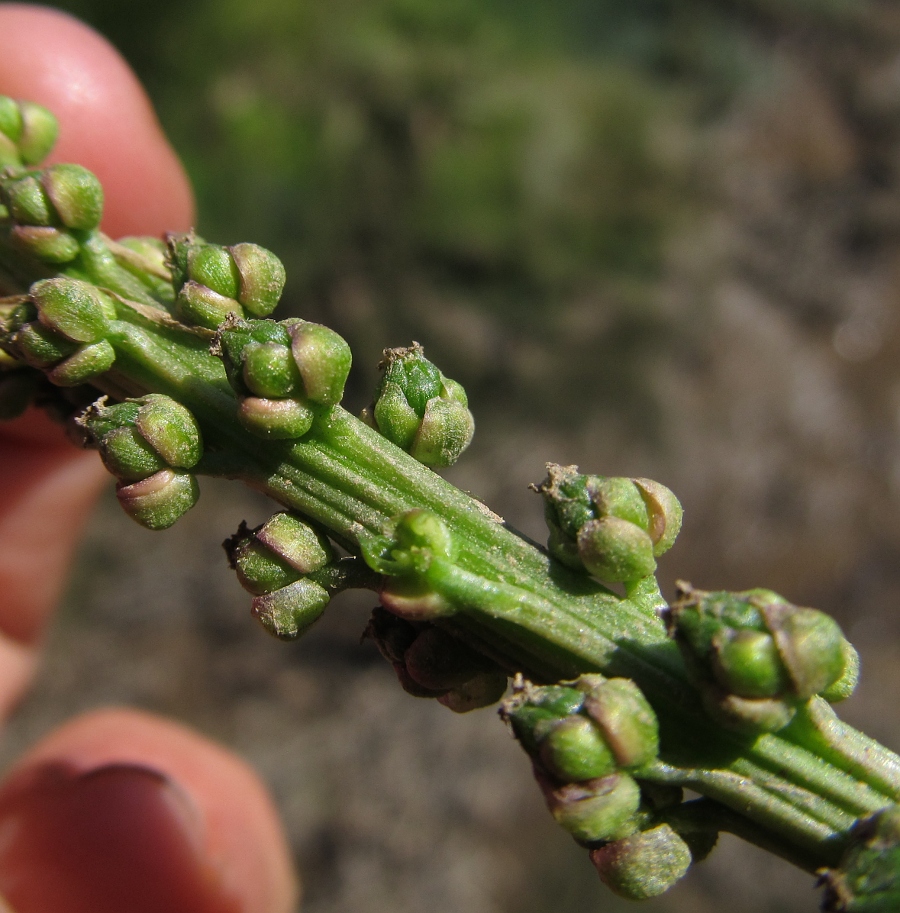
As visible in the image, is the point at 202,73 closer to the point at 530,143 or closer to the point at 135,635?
the point at 530,143

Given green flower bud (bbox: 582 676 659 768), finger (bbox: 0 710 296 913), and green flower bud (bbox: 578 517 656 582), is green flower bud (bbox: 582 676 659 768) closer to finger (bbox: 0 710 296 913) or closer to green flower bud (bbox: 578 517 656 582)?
green flower bud (bbox: 578 517 656 582)

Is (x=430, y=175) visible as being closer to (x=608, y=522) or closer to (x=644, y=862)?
(x=608, y=522)

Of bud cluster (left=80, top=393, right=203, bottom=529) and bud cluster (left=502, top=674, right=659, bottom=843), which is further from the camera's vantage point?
bud cluster (left=80, top=393, right=203, bottom=529)

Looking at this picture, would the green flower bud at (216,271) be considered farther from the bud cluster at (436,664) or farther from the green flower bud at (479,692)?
the green flower bud at (479,692)

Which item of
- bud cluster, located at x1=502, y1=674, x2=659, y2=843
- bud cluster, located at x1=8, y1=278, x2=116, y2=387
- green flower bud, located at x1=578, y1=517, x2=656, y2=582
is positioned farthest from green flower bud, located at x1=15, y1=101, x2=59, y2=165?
bud cluster, located at x1=502, y1=674, x2=659, y2=843

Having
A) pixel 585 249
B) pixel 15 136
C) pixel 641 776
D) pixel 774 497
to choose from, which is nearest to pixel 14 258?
pixel 15 136

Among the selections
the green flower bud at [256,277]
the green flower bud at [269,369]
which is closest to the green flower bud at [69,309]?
the green flower bud at [256,277]
